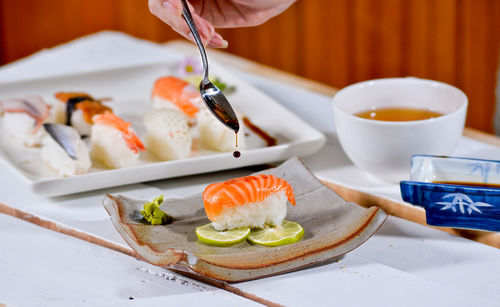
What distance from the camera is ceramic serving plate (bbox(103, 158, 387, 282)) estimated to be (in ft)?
3.92

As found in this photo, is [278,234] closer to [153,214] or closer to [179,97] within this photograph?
[153,214]

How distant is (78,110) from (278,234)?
2.74ft

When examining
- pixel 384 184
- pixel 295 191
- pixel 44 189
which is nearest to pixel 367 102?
pixel 384 184

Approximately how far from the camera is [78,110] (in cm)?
189

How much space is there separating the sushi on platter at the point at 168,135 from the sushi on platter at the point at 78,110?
0.20 meters

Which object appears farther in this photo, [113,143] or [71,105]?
[71,105]

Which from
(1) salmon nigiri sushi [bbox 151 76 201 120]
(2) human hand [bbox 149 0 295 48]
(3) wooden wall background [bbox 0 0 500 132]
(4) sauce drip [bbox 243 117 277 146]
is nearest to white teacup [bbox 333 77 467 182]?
(4) sauce drip [bbox 243 117 277 146]

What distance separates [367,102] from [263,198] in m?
0.50

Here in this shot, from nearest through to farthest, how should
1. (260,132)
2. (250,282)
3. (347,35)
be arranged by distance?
(250,282)
(260,132)
(347,35)

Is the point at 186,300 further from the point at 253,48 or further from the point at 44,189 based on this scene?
the point at 253,48

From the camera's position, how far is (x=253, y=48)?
423 centimetres

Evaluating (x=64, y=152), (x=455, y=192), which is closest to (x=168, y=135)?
(x=64, y=152)

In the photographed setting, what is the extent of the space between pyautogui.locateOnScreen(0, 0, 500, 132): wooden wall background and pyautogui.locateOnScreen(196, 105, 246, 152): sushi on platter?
180cm

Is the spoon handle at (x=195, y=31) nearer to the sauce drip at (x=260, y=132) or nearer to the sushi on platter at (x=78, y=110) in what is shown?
the sauce drip at (x=260, y=132)
